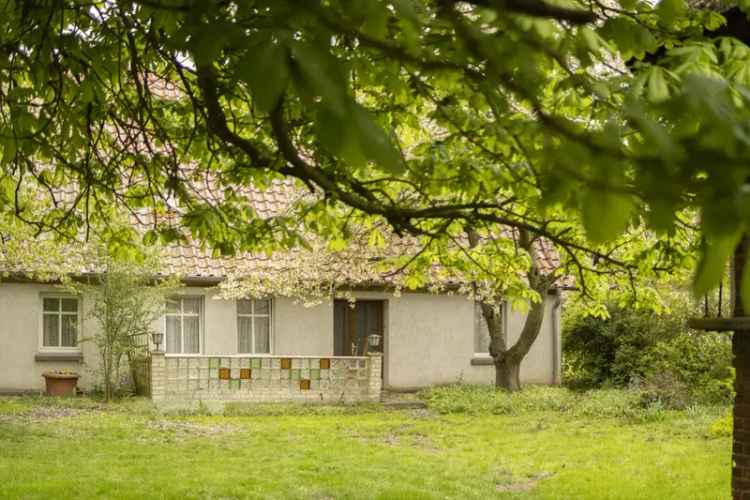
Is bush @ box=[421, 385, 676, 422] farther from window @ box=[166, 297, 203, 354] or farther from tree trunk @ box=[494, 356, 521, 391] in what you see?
window @ box=[166, 297, 203, 354]

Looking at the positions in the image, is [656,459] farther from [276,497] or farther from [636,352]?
[636,352]

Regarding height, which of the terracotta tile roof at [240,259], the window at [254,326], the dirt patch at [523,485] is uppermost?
the terracotta tile roof at [240,259]

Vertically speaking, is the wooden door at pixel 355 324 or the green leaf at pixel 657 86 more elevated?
→ the green leaf at pixel 657 86

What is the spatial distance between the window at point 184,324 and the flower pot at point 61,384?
8.16 ft

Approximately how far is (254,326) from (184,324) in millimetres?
1568

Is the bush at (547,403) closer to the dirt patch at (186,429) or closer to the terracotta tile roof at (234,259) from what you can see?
the terracotta tile roof at (234,259)

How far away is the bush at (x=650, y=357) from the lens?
17936 millimetres

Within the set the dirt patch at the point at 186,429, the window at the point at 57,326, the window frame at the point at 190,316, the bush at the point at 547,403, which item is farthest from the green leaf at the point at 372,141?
the window frame at the point at 190,316

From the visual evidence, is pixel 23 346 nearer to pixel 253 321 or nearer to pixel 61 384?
pixel 61 384

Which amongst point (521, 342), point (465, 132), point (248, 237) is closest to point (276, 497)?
point (248, 237)

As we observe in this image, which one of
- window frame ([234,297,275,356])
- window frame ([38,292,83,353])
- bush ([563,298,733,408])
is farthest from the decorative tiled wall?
bush ([563,298,733,408])

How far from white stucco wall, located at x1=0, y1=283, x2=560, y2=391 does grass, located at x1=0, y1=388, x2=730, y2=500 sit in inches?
81.7

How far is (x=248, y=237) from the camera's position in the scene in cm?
784

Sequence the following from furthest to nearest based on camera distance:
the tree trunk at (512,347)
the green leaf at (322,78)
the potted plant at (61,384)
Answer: the tree trunk at (512,347)
the potted plant at (61,384)
the green leaf at (322,78)
